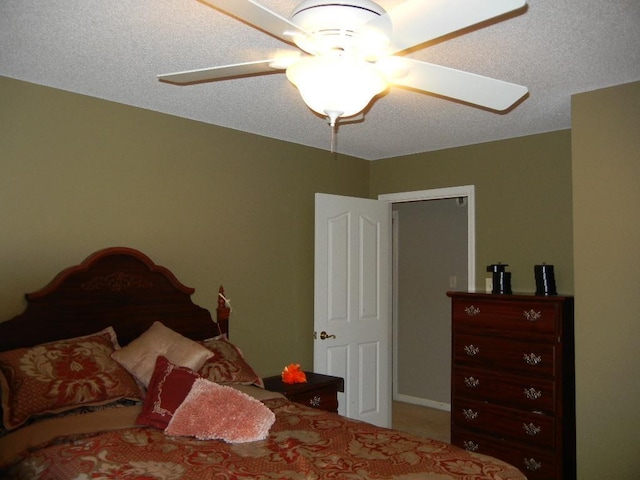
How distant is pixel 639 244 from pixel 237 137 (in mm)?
2704

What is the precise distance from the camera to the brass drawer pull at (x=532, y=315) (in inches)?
139

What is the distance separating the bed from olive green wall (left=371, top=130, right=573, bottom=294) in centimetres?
215

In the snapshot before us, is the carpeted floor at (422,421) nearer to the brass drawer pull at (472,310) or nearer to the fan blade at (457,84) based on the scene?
the brass drawer pull at (472,310)

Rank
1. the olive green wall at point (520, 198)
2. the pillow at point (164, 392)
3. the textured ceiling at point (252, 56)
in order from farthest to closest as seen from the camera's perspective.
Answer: the olive green wall at point (520, 198)
the pillow at point (164, 392)
the textured ceiling at point (252, 56)

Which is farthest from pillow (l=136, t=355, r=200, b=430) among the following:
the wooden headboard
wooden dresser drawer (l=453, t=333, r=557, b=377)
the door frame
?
the door frame

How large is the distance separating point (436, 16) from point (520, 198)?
9.72 feet

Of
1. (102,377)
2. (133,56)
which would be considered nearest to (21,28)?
(133,56)

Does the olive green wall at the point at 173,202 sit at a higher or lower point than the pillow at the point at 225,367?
higher

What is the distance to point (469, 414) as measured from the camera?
385cm

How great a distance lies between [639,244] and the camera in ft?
9.46

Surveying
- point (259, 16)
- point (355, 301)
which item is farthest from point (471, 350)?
point (259, 16)

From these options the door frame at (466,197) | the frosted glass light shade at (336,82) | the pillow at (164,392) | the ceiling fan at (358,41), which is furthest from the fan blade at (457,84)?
the door frame at (466,197)

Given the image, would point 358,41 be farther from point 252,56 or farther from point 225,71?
point 252,56

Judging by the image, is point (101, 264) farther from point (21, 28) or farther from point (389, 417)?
point (389, 417)
